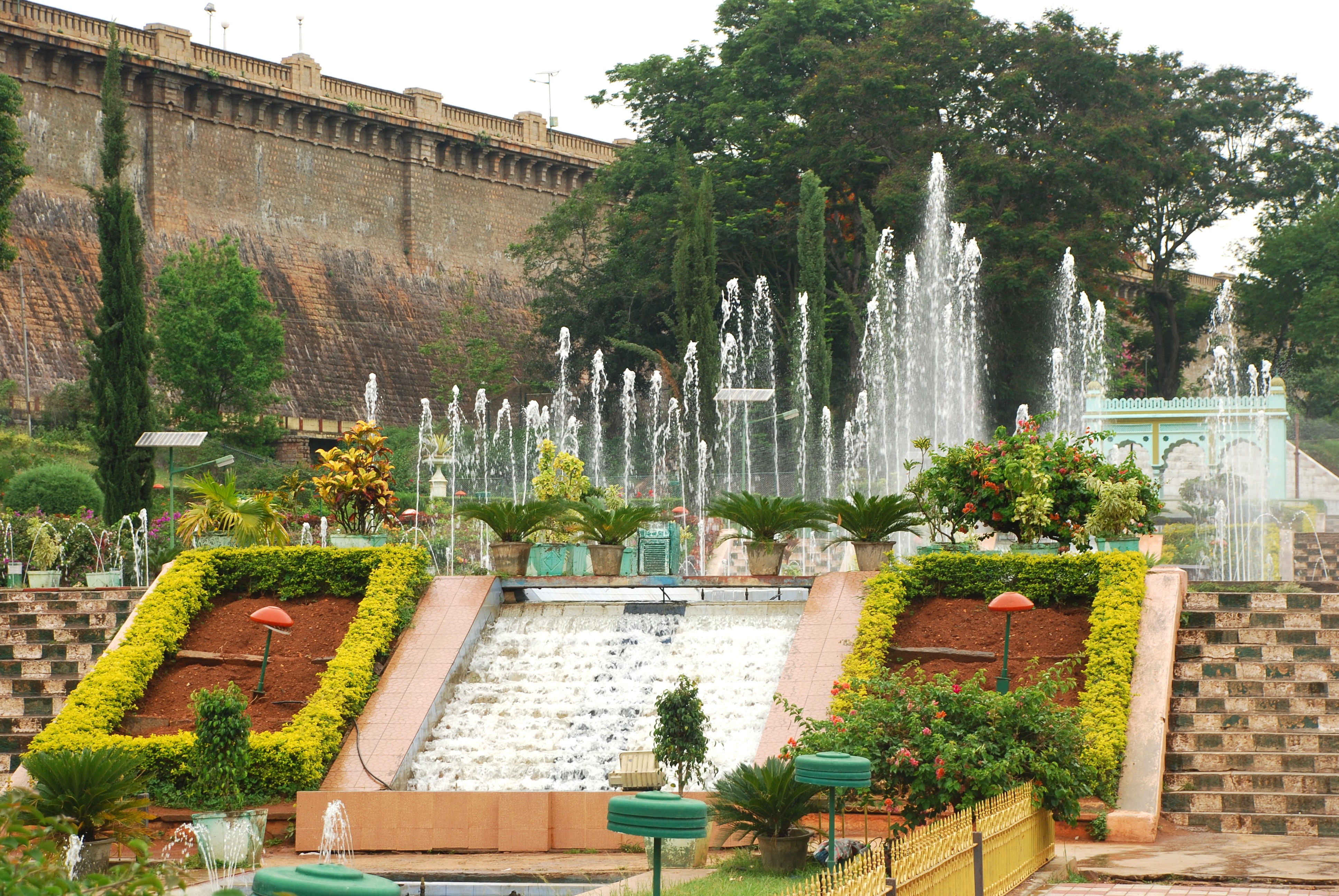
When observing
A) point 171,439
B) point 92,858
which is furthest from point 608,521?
point 171,439

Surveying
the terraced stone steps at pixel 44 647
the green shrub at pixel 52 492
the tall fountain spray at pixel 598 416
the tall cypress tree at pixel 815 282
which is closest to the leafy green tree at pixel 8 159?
the green shrub at pixel 52 492

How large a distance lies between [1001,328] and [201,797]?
25110mm

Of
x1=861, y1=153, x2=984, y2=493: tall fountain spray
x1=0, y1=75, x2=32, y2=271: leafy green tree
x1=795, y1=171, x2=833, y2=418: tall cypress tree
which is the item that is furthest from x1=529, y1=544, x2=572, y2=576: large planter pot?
x1=0, y1=75, x2=32, y2=271: leafy green tree

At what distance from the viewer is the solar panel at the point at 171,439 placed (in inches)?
821

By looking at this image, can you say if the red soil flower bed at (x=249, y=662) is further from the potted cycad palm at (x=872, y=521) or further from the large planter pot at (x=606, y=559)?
the potted cycad palm at (x=872, y=521)

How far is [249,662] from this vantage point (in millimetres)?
14547

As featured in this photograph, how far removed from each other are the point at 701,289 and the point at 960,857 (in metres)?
24.5

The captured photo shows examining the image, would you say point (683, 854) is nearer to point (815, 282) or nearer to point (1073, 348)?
point (815, 282)

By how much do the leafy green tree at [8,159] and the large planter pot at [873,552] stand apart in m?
19.3

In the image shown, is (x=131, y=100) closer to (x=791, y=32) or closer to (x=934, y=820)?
(x=791, y=32)

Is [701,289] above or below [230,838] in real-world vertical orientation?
above

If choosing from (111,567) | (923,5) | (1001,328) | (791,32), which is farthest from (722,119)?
(111,567)

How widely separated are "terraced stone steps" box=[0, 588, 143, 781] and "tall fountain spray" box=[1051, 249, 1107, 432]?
69.1 feet

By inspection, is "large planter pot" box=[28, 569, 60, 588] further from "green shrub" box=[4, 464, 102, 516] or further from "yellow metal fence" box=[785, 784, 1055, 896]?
"yellow metal fence" box=[785, 784, 1055, 896]
